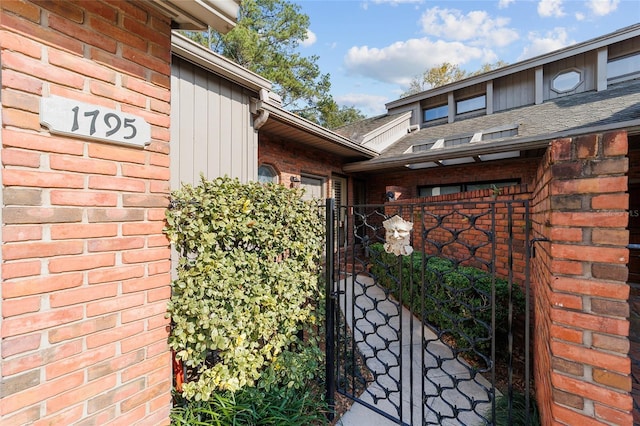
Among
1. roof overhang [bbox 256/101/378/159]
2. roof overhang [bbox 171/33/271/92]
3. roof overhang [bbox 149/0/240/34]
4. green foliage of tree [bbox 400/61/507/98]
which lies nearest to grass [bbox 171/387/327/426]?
roof overhang [bbox 149/0/240/34]

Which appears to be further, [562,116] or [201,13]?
[562,116]

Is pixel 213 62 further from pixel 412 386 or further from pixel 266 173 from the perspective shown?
pixel 412 386

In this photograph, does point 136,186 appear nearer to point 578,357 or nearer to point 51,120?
point 51,120

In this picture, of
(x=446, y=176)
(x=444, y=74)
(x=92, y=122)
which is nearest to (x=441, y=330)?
(x=92, y=122)

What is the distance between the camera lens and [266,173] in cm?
Result: 572

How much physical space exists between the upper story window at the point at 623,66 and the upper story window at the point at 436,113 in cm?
410

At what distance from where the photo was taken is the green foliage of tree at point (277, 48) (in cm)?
1160

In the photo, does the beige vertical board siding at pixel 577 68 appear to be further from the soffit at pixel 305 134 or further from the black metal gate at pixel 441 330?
the black metal gate at pixel 441 330

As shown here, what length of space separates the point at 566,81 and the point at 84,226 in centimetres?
1133

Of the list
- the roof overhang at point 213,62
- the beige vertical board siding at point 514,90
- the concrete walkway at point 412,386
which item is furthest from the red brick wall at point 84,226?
the beige vertical board siding at point 514,90

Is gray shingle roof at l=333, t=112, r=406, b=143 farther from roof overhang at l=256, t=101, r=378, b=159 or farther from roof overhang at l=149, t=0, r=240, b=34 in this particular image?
roof overhang at l=149, t=0, r=240, b=34

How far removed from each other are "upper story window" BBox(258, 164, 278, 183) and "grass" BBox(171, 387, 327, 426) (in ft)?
13.0

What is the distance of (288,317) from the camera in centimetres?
238

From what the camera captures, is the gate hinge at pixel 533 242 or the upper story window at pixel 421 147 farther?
the upper story window at pixel 421 147
